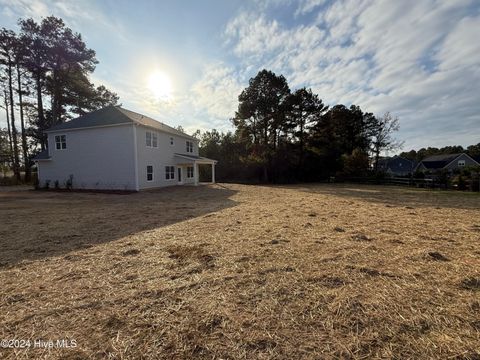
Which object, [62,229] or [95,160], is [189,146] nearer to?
[95,160]

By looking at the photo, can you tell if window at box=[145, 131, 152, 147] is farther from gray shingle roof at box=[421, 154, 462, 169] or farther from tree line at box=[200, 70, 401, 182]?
gray shingle roof at box=[421, 154, 462, 169]

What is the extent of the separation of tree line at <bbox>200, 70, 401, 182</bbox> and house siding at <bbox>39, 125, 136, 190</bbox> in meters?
12.8

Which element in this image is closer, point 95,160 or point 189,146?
point 95,160

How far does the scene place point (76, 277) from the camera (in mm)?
3129

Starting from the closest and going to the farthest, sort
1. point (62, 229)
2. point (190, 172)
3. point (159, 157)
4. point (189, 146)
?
point (62, 229) < point (159, 157) < point (190, 172) < point (189, 146)

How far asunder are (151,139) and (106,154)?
3.30 metres

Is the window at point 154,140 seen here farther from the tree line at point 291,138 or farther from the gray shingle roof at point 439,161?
the gray shingle roof at point 439,161

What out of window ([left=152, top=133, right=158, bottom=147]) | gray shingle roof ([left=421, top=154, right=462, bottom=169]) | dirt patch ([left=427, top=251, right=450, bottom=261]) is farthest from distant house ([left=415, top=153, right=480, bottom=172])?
dirt patch ([left=427, top=251, right=450, bottom=261])

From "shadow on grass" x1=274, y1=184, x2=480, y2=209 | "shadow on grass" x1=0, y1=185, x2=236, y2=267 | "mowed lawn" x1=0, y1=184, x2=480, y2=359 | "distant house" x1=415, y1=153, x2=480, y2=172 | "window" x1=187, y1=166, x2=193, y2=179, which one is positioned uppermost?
"distant house" x1=415, y1=153, x2=480, y2=172

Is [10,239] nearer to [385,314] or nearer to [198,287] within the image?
[198,287]

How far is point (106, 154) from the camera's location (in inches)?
671

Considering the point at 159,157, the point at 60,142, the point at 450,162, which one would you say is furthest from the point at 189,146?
the point at 450,162

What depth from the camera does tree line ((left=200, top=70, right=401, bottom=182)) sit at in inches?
971

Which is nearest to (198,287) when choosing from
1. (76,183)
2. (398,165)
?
(76,183)
